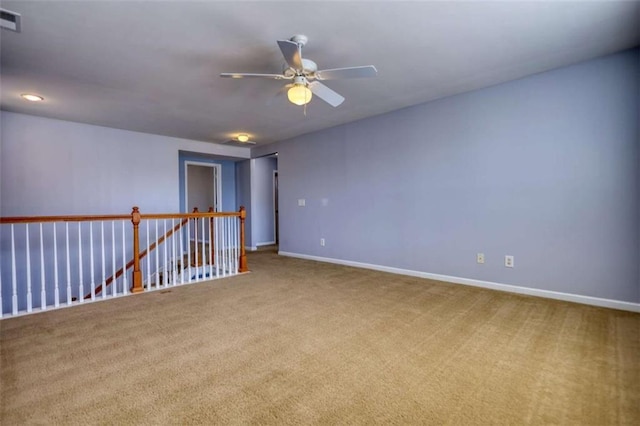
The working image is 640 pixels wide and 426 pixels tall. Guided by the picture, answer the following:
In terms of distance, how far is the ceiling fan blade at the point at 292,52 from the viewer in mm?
2053

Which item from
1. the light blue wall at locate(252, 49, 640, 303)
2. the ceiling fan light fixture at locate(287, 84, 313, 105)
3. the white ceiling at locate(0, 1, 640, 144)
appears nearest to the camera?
the white ceiling at locate(0, 1, 640, 144)

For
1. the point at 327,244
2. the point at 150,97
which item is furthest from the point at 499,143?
the point at 150,97

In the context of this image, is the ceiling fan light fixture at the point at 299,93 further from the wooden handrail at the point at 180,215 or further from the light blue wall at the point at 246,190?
the light blue wall at the point at 246,190

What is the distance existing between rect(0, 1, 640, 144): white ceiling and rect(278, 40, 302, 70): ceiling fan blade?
26 centimetres

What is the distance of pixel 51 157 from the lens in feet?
15.4

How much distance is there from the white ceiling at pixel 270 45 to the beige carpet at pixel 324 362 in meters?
2.39

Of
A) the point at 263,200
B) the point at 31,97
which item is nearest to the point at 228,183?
the point at 263,200

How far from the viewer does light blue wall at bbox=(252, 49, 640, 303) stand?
2.88 metres

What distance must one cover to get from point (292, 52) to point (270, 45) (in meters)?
0.55

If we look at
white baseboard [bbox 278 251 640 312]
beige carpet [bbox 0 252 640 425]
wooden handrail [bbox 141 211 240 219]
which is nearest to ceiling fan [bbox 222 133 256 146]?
wooden handrail [bbox 141 211 240 219]

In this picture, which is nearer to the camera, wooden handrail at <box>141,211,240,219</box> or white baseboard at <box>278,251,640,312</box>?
white baseboard at <box>278,251,640,312</box>

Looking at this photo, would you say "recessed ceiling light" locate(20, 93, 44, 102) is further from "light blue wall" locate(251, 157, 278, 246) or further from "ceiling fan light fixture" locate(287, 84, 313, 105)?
"light blue wall" locate(251, 157, 278, 246)

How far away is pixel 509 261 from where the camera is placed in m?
3.50

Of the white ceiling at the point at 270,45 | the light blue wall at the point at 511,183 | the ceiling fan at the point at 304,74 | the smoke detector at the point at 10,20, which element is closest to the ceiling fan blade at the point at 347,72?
the ceiling fan at the point at 304,74
